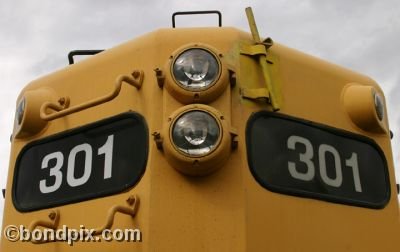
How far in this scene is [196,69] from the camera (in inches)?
110

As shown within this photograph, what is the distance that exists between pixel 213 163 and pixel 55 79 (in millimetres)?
1367

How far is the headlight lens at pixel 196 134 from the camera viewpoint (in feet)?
8.55

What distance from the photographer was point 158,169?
8.80 ft

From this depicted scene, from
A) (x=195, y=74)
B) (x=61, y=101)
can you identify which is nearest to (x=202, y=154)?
(x=195, y=74)

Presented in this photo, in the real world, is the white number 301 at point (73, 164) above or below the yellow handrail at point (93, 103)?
below

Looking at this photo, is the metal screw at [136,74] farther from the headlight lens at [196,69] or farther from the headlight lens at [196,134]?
the headlight lens at [196,134]

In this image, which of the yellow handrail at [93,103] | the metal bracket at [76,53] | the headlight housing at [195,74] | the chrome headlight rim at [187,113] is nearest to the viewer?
the chrome headlight rim at [187,113]

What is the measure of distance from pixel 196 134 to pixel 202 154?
0.32 ft

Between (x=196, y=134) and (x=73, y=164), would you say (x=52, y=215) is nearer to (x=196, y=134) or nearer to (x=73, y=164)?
(x=73, y=164)

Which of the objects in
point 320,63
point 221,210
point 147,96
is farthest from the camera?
point 320,63

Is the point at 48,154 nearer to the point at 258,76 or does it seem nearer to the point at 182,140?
the point at 182,140

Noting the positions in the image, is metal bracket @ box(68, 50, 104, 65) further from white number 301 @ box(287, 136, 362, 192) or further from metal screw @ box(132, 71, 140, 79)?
white number 301 @ box(287, 136, 362, 192)

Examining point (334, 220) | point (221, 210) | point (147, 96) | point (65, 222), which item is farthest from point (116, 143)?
point (334, 220)

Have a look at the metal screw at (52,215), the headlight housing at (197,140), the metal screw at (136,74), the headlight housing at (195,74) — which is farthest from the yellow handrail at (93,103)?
the metal screw at (52,215)
